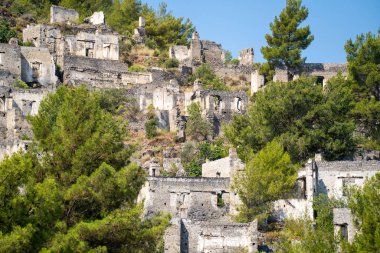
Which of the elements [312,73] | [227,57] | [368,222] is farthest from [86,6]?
[368,222]

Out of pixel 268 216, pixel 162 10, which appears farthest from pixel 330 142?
pixel 162 10

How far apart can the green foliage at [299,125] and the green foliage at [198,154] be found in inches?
75.5

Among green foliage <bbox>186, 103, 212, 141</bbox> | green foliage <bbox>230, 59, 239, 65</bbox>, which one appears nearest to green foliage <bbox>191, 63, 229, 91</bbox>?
green foliage <bbox>230, 59, 239, 65</bbox>

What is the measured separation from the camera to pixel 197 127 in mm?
52438

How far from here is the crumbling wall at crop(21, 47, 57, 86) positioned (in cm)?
5684

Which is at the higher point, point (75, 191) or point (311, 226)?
point (75, 191)

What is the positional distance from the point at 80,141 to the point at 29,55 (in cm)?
2887

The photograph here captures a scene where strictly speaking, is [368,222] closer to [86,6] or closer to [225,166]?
[225,166]

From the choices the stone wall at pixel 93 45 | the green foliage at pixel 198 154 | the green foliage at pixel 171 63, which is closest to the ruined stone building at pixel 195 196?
the green foliage at pixel 198 154

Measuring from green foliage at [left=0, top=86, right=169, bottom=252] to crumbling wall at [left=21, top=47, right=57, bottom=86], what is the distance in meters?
25.5

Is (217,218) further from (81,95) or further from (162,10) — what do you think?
(162,10)

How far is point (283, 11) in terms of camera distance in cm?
6059

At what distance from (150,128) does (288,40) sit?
1254 centimetres

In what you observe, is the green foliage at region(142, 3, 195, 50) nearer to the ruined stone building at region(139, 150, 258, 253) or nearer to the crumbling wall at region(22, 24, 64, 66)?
the crumbling wall at region(22, 24, 64, 66)
